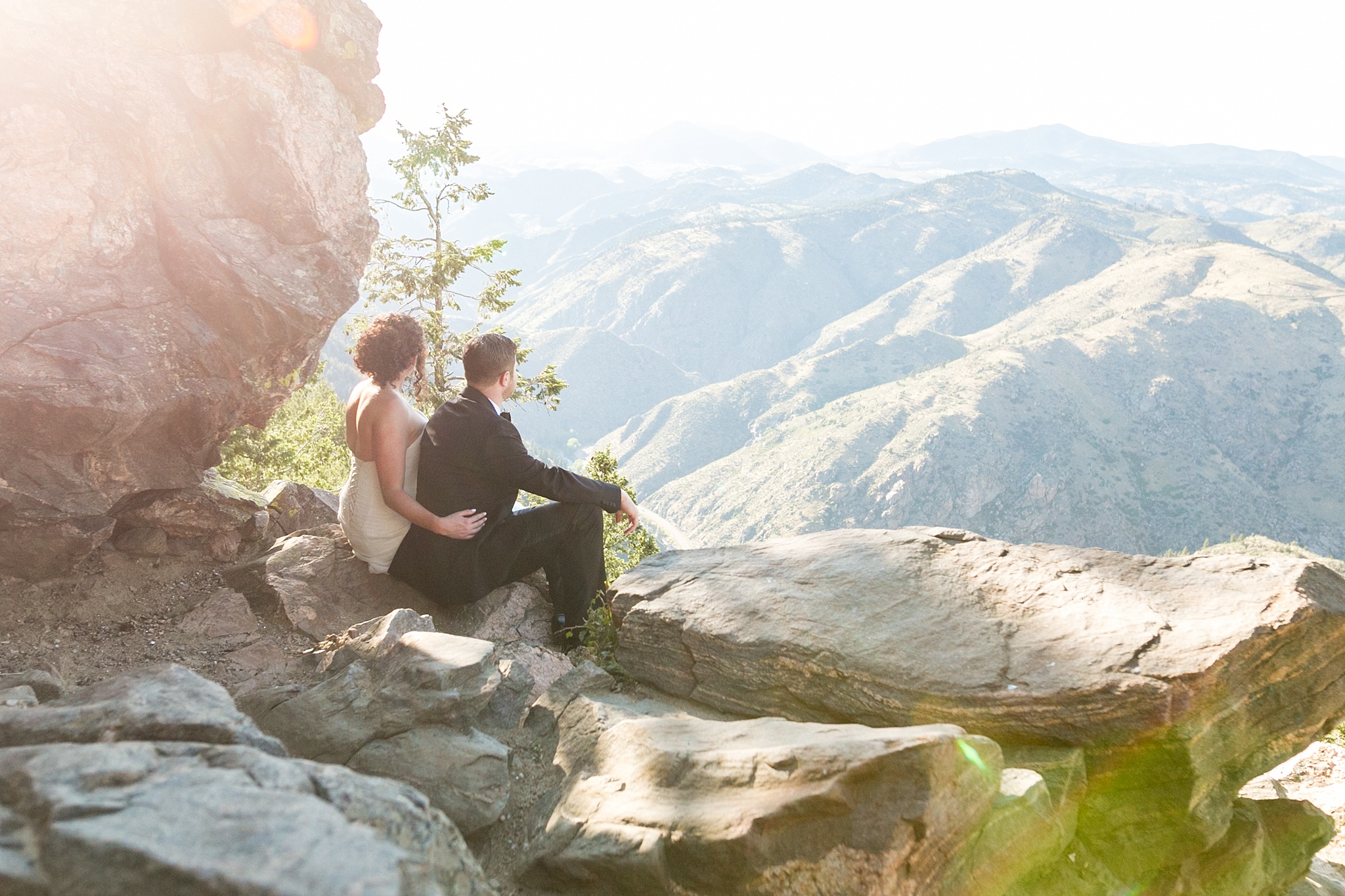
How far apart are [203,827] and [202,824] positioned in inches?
0.6

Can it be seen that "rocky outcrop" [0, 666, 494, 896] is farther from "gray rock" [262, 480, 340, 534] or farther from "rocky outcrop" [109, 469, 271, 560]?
"gray rock" [262, 480, 340, 534]

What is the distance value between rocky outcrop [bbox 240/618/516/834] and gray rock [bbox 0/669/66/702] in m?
1.03

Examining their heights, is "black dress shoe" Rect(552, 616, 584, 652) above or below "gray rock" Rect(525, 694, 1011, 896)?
below

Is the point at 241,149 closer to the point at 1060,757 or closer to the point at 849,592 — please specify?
the point at 849,592

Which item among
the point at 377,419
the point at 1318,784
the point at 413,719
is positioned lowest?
the point at 1318,784

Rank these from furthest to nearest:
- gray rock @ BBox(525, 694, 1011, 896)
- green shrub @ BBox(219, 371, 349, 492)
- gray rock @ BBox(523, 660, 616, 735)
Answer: green shrub @ BBox(219, 371, 349, 492), gray rock @ BBox(523, 660, 616, 735), gray rock @ BBox(525, 694, 1011, 896)

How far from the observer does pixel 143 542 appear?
296 inches

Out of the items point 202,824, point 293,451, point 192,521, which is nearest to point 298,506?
point 192,521

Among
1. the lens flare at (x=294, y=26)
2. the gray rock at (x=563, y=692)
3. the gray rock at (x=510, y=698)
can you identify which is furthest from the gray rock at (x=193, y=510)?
the lens flare at (x=294, y=26)

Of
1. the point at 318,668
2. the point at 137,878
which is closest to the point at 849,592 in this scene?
the point at 318,668

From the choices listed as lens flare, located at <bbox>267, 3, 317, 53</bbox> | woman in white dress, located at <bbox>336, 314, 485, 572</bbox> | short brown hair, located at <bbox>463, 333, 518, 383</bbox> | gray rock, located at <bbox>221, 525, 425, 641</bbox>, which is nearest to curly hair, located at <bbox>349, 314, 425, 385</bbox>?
woman in white dress, located at <bbox>336, 314, 485, 572</bbox>

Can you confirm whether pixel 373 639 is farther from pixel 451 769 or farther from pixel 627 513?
pixel 627 513

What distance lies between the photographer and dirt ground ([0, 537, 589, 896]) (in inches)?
233

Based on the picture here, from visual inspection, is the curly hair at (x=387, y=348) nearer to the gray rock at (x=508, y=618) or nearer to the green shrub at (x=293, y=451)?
the gray rock at (x=508, y=618)
